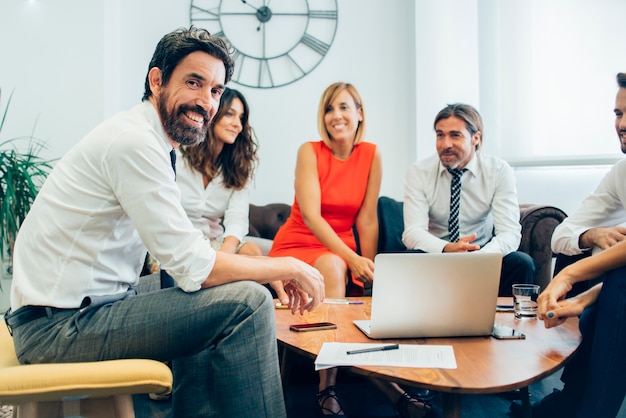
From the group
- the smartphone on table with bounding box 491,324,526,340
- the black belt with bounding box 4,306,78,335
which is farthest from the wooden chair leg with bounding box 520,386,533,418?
the black belt with bounding box 4,306,78,335

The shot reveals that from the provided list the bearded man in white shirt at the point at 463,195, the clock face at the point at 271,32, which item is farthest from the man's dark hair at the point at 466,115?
the clock face at the point at 271,32

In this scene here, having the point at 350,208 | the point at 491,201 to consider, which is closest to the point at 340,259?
the point at 350,208

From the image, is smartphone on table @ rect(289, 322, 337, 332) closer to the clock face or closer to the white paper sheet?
the white paper sheet

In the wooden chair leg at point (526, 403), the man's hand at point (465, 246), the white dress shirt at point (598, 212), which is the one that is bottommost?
the wooden chair leg at point (526, 403)

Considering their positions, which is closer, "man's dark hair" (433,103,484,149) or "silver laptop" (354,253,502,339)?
"silver laptop" (354,253,502,339)

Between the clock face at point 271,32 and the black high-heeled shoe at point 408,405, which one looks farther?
the clock face at point 271,32

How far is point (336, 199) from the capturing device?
108 inches

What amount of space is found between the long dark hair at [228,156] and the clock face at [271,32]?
924 mm

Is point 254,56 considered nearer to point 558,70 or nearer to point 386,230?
point 386,230

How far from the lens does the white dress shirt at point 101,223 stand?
125 centimetres

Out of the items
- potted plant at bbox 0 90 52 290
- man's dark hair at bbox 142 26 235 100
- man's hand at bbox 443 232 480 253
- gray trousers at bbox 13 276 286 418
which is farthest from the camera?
potted plant at bbox 0 90 52 290

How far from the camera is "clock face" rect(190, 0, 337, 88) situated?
361 centimetres

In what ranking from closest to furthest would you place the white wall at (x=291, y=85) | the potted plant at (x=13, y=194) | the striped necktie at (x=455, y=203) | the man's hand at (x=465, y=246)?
the man's hand at (x=465, y=246) < the striped necktie at (x=455, y=203) < the potted plant at (x=13, y=194) < the white wall at (x=291, y=85)

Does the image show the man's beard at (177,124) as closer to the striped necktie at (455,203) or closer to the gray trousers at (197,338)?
the gray trousers at (197,338)
